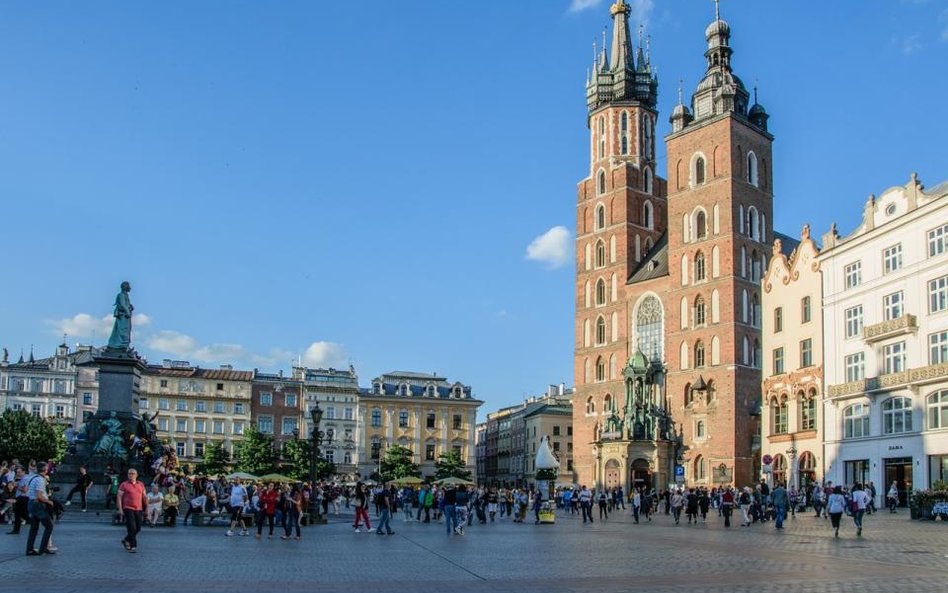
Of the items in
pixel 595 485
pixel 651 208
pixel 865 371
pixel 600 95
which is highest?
pixel 600 95

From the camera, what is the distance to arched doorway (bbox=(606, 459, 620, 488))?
77.9 metres

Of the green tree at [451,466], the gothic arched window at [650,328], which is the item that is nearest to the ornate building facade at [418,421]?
the green tree at [451,466]

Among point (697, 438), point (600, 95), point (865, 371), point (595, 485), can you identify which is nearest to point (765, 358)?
point (865, 371)

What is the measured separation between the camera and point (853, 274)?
5319cm

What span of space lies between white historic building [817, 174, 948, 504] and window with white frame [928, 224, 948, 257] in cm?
4

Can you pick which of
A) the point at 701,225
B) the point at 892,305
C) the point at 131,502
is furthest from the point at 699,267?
the point at 131,502

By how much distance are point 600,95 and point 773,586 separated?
82.9 m

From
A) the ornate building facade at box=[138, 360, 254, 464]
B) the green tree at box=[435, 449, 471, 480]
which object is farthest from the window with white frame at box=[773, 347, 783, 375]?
the ornate building facade at box=[138, 360, 254, 464]

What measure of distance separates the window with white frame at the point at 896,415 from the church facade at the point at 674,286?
A: 68.9ft

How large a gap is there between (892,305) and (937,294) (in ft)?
11.1

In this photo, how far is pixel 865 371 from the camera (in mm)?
51656

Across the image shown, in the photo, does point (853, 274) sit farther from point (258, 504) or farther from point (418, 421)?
point (418, 421)

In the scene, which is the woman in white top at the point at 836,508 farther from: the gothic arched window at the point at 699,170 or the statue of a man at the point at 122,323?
the gothic arched window at the point at 699,170

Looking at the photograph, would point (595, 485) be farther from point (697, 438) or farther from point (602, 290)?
point (602, 290)
